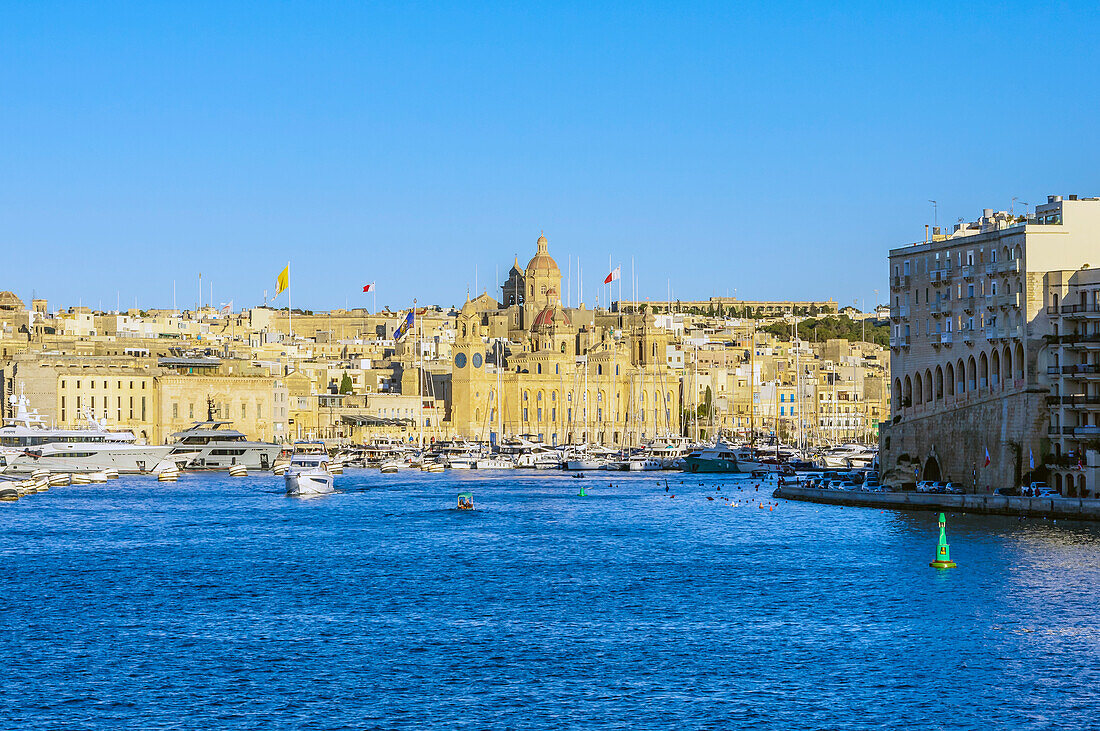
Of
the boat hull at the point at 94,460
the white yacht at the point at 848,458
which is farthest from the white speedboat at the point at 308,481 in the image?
the white yacht at the point at 848,458

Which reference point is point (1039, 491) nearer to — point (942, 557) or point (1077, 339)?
point (1077, 339)

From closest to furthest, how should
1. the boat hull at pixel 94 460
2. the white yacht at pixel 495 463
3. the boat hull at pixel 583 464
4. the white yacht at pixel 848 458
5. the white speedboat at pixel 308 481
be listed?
the white speedboat at pixel 308 481, the boat hull at pixel 94 460, the white yacht at pixel 848 458, the boat hull at pixel 583 464, the white yacht at pixel 495 463

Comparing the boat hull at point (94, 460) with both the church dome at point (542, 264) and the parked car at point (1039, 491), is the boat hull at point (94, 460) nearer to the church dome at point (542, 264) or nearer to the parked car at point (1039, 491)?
the parked car at point (1039, 491)

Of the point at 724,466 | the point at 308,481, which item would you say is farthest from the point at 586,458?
the point at 308,481

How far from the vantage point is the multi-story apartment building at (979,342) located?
4897cm

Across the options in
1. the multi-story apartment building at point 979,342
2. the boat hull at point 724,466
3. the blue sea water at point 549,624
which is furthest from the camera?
the boat hull at point 724,466

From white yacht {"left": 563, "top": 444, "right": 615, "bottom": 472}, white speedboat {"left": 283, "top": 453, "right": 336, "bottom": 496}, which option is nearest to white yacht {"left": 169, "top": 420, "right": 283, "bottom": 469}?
white yacht {"left": 563, "top": 444, "right": 615, "bottom": 472}

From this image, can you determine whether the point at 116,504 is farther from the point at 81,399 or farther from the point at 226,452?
the point at 81,399

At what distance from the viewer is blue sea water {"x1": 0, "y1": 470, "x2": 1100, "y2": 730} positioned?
976 inches

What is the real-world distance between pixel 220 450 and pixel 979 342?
165ft

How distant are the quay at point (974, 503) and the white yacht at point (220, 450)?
39.9 meters

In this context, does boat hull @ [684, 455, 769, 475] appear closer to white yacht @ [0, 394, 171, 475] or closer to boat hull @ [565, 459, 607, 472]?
boat hull @ [565, 459, 607, 472]

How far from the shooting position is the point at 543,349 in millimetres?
Result: 143125

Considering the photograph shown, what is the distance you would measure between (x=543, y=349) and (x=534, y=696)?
118 metres
